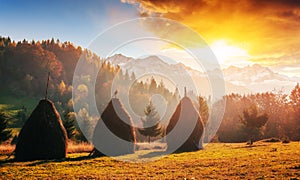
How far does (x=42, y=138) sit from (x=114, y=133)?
778 cm

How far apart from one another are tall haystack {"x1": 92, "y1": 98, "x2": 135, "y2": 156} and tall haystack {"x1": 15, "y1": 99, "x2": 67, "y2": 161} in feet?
14.1

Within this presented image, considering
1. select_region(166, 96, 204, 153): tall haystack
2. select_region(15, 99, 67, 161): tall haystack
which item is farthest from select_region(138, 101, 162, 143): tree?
select_region(15, 99, 67, 161): tall haystack

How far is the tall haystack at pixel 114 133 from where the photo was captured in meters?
28.4

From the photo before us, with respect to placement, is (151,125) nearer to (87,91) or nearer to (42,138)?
(42,138)

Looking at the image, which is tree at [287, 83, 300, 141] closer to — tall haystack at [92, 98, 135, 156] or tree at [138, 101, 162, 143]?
tree at [138, 101, 162, 143]

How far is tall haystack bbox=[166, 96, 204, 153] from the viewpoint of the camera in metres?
33.8

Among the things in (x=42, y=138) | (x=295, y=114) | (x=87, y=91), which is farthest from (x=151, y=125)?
(x=87, y=91)

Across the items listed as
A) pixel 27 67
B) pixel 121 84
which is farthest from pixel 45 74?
pixel 121 84

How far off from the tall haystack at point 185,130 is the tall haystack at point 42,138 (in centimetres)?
1463

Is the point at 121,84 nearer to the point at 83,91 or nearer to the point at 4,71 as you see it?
the point at 83,91

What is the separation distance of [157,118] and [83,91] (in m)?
100

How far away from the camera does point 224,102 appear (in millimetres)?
114000

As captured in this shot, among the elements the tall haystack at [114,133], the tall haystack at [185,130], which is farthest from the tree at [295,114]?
the tall haystack at [114,133]

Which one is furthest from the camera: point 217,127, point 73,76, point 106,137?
point 73,76
